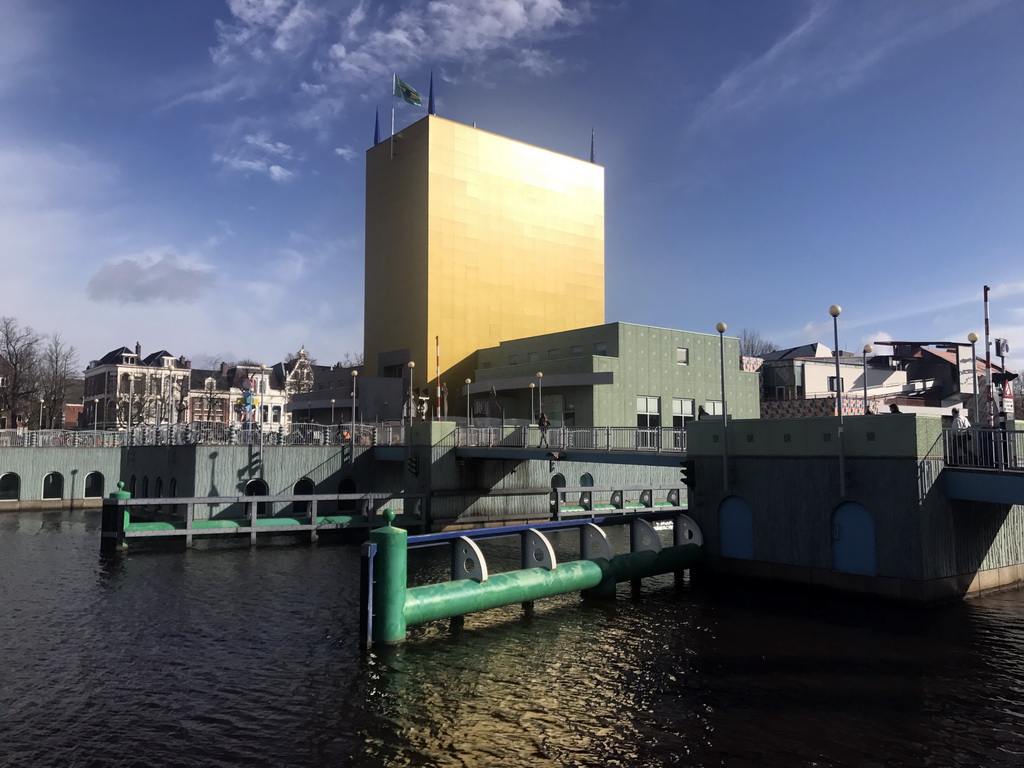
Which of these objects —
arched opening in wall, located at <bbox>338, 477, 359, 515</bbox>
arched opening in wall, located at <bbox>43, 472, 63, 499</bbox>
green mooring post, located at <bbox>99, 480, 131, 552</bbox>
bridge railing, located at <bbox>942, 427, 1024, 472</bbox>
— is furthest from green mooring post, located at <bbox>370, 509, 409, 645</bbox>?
arched opening in wall, located at <bbox>43, 472, 63, 499</bbox>

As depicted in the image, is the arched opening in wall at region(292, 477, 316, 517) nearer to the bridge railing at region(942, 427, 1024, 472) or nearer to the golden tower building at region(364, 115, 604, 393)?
the golden tower building at region(364, 115, 604, 393)

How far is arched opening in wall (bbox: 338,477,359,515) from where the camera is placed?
1715 inches

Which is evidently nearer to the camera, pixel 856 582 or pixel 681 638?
pixel 681 638

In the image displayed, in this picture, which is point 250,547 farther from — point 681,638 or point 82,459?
point 82,459

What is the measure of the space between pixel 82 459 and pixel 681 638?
162ft

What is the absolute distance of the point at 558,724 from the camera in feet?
45.1

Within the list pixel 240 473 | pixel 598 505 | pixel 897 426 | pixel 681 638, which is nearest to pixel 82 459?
pixel 240 473

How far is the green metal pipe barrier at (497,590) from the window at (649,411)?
33269 millimetres

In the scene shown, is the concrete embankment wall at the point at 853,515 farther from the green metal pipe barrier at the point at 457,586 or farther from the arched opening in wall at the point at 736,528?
the green metal pipe barrier at the point at 457,586

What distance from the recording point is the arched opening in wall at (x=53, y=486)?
53500 millimetres

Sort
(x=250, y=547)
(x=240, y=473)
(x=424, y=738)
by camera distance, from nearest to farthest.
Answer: (x=424, y=738) → (x=250, y=547) → (x=240, y=473)

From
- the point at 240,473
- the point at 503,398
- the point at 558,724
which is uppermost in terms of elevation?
the point at 503,398

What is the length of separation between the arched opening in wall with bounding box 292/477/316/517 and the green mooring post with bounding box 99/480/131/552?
1008cm

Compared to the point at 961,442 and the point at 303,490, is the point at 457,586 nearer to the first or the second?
the point at 961,442
